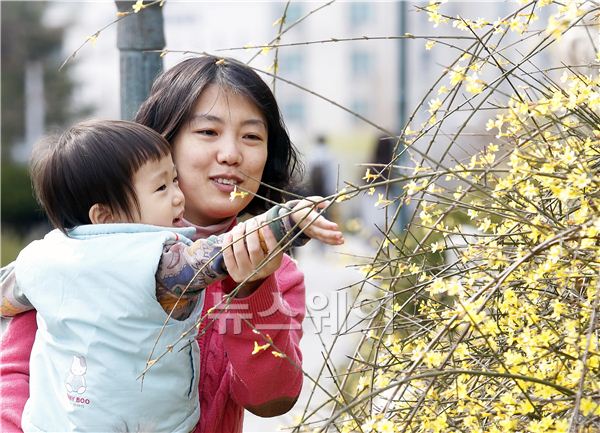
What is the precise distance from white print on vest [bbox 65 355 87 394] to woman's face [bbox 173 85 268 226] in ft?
1.38

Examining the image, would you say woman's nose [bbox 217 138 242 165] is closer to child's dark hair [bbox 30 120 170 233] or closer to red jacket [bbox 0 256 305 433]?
child's dark hair [bbox 30 120 170 233]

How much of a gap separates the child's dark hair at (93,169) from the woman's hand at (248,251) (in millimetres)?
310

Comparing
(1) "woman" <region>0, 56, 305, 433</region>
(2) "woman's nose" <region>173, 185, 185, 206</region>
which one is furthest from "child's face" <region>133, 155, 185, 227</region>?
(1) "woman" <region>0, 56, 305, 433</region>

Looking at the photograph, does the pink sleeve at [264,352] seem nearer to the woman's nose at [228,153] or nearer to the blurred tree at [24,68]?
the woman's nose at [228,153]

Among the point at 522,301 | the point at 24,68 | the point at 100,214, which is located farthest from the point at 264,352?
the point at 24,68

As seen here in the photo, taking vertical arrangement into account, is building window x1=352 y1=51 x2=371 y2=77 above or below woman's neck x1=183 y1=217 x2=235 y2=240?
below

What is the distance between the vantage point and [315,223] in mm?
1576

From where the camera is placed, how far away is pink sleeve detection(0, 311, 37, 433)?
6.56 feet

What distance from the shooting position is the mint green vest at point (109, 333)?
175cm

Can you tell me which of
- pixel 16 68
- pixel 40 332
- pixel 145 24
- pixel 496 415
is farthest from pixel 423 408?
pixel 16 68

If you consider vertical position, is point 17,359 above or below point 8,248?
above

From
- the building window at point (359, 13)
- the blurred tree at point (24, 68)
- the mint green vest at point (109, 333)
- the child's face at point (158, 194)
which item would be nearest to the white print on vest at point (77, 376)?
the mint green vest at point (109, 333)

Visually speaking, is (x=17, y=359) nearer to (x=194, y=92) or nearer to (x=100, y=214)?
(x=100, y=214)

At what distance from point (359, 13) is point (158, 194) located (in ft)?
115
